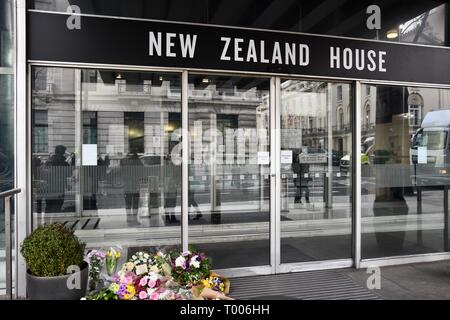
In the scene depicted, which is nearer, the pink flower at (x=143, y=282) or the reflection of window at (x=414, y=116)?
the pink flower at (x=143, y=282)

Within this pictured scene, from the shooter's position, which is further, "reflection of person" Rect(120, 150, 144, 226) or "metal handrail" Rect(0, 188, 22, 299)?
"reflection of person" Rect(120, 150, 144, 226)

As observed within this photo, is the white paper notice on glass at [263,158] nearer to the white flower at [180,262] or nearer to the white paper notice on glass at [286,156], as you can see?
the white paper notice on glass at [286,156]

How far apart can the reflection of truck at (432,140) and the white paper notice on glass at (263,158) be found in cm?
206

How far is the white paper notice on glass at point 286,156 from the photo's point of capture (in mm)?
4766

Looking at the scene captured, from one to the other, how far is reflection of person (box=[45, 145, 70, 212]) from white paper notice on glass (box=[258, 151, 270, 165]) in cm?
217

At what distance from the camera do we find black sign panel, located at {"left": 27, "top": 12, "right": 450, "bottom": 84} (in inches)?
152

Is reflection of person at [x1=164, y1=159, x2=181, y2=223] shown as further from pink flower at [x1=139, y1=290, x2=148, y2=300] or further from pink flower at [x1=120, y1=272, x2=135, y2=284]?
pink flower at [x1=139, y1=290, x2=148, y2=300]

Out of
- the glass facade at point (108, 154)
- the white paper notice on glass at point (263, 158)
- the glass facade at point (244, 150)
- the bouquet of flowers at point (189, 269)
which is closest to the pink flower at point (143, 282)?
the bouquet of flowers at point (189, 269)

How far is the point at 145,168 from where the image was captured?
4375 millimetres

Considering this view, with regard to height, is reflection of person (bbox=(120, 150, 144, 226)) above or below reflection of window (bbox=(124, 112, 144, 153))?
below

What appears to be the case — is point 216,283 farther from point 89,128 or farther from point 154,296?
point 89,128

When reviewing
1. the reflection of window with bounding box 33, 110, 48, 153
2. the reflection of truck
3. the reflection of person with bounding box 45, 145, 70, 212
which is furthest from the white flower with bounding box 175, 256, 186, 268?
the reflection of truck

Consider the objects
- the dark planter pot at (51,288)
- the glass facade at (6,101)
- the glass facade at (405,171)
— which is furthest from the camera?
the glass facade at (405,171)

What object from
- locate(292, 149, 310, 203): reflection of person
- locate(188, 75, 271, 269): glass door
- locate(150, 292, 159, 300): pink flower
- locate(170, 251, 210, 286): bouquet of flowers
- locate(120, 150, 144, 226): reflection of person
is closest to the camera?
locate(150, 292, 159, 300): pink flower
